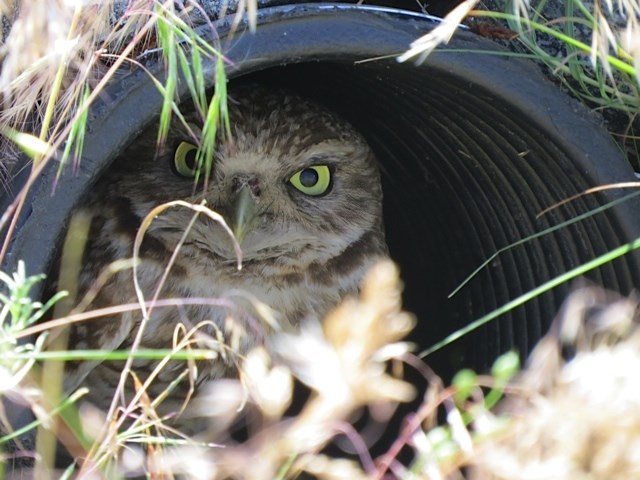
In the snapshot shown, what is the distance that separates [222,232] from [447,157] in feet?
2.10

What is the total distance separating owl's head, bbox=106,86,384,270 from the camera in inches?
95.3

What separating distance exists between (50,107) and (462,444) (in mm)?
840

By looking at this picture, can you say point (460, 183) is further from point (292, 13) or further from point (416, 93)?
point (292, 13)

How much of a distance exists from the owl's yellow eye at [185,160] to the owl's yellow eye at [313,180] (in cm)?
25

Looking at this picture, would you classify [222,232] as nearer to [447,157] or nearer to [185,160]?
[185,160]

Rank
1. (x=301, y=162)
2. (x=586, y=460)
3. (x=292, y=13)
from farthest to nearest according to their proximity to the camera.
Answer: (x=301, y=162), (x=292, y=13), (x=586, y=460)

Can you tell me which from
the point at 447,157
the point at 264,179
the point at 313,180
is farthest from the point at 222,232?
the point at 447,157

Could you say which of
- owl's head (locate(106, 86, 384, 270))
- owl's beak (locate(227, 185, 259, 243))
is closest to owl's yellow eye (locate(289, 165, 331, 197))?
owl's head (locate(106, 86, 384, 270))

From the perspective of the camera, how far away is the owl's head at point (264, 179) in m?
2.42

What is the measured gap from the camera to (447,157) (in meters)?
2.63

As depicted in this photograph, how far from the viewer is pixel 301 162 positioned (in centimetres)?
254

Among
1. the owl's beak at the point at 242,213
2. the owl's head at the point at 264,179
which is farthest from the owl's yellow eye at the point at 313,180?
the owl's beak at the point at 242,213

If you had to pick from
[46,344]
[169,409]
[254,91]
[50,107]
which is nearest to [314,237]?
[254,91]

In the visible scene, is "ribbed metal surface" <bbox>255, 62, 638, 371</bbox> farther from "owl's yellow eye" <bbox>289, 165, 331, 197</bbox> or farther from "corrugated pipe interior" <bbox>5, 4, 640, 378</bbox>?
"owl's yellow eye" <bbox>289, 165, 331, 197</bbox>
